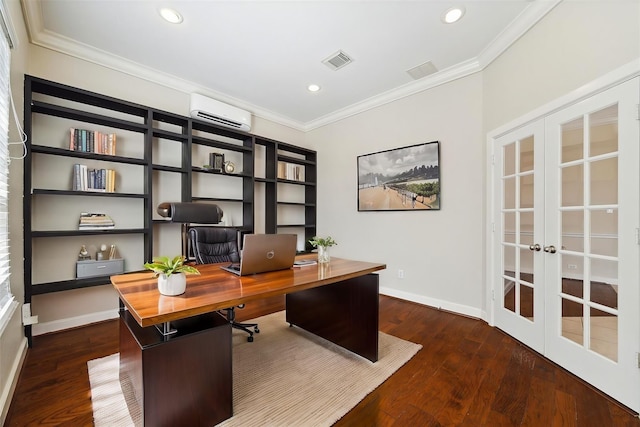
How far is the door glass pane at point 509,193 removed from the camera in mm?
2527

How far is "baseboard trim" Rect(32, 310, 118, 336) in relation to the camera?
8.18 ft

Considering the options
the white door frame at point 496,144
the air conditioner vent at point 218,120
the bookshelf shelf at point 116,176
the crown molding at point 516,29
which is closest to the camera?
the white door frame at point 496,144

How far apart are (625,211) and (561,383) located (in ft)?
3.93

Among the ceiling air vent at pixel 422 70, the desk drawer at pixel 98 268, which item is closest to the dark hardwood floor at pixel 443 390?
the desk drawer at pixel 98 268

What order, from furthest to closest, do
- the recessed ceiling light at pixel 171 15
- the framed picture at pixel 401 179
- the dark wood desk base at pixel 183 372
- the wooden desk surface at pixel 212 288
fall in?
the framed picture at pixel 401 179 → the recessed ceiling light at pixel 171 15 → the dark wood desk base at pixel 183 372 → the wooden desk surface at pixel 212 288

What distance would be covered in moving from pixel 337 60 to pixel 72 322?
12.7ft

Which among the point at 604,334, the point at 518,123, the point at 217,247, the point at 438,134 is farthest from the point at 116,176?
the point at 604,334

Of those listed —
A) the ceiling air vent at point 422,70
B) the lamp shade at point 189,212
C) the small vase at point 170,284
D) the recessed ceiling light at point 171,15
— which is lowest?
the small vase at point 170,284

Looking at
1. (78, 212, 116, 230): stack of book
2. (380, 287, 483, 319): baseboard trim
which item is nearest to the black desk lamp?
(78, 212, 116, 230): stack of book

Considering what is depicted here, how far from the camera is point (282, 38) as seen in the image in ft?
8.41

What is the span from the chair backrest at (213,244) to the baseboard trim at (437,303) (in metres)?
2.18

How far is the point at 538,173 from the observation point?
87.2 inches

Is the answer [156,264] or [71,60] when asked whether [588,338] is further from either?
[71,60]

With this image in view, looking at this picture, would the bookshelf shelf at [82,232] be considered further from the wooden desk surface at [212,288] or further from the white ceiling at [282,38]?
the white ceiling at [282,38]
